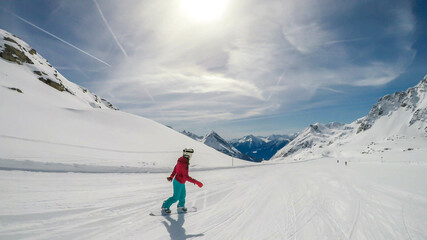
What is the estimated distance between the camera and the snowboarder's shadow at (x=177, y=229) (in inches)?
174

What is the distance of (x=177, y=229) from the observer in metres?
4.77

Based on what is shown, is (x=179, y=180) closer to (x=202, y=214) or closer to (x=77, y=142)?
(x=202, y=214)

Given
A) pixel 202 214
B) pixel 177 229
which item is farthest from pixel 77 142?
pixel 177 229

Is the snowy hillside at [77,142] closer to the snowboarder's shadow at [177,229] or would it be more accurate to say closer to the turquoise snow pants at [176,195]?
the turquoise snow pants at [176,195]

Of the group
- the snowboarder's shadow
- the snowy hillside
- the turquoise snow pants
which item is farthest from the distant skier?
the snowy hillside

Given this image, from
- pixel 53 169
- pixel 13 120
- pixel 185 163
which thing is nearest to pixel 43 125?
pixel 13 120

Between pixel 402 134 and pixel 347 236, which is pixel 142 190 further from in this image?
pixel 402 134

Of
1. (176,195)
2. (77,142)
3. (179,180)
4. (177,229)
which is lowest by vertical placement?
(177,229)

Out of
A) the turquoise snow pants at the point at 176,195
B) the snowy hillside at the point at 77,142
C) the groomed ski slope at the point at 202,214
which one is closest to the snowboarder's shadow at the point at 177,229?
the groomed ski slope at the point at 202,214

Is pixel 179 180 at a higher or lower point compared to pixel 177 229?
higher

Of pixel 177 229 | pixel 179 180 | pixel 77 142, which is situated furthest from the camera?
pixel 77 142

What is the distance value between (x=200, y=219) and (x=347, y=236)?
142 inches

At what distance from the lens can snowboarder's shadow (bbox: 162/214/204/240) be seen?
4.41 metres

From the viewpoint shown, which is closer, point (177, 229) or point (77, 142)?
point (177, 229)
